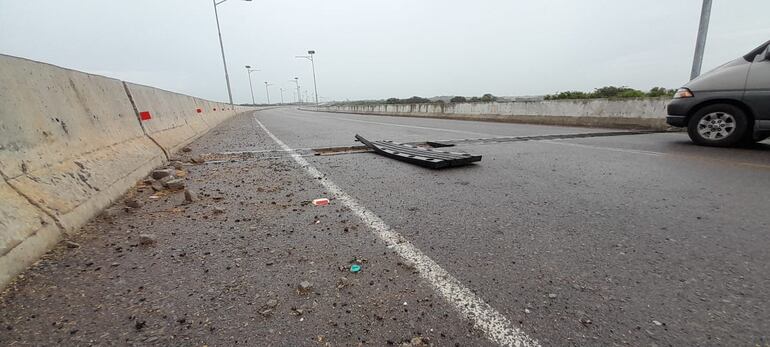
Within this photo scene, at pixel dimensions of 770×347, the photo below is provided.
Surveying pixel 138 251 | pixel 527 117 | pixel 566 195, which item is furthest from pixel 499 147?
pixel 527 117

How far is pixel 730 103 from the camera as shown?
5906 mm

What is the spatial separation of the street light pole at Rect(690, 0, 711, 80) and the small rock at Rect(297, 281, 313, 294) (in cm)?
1218

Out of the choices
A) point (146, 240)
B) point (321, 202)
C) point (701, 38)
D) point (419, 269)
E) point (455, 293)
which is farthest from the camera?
point (701, 38)

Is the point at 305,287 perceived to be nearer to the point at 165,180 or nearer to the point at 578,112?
the point at 165,180

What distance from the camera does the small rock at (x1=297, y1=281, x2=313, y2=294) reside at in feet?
5.76

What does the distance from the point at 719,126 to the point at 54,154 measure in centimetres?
946

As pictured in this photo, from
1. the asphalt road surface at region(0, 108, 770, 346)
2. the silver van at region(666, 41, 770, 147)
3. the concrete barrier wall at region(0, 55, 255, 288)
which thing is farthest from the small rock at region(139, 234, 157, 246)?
the silver van at region(666, 41, 770, 147)

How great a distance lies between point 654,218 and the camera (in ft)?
8.87

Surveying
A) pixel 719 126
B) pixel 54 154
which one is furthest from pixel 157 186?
pixel 719 126

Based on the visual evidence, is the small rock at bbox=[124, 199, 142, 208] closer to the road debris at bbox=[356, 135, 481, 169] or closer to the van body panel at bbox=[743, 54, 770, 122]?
the road debris at bbox=[356, 135, 481, 169]

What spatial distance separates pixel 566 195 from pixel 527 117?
1169 centimetres

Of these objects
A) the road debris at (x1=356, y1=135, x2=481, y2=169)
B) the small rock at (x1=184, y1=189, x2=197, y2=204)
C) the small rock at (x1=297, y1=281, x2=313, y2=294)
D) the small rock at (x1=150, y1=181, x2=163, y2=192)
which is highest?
the small rock at (x1=150, y1=181, x2=163, y2=192)

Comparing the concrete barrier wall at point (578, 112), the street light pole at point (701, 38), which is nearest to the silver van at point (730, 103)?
the concrete barrier wall at point (578, 112)

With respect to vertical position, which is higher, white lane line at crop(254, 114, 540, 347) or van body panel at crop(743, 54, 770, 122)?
van body panel at crop(743, 54, 770, 122)
